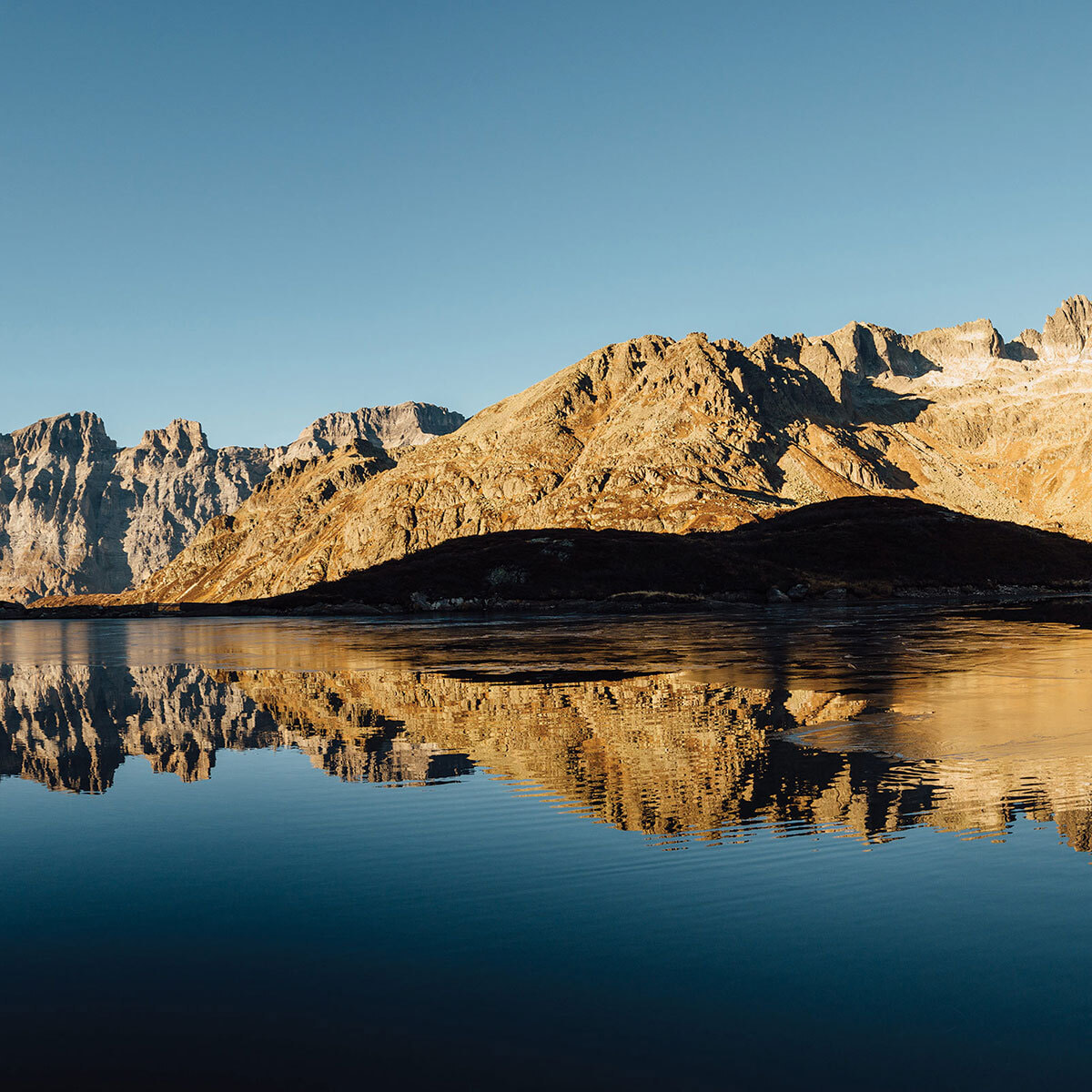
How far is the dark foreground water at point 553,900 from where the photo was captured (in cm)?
880

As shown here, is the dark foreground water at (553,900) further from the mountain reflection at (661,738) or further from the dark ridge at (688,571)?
the dark ridge at (688,571)

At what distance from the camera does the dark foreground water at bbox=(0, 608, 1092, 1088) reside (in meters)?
8.80

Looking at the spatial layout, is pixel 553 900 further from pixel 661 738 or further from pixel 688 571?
pixel 688 571

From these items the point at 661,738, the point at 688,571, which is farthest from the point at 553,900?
the point at 688,571

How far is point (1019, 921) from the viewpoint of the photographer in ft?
38.3

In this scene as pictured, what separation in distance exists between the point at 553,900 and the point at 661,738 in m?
13.4

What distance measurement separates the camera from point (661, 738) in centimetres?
2591

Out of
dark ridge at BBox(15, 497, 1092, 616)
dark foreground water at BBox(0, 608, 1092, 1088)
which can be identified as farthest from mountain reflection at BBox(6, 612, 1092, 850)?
dark ridge at BBox(15, 497, 1092, 616)

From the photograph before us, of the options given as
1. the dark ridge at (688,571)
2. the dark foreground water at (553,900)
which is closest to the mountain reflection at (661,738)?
the dark foreground water at (553,900)

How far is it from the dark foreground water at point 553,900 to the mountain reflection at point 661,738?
0.19m

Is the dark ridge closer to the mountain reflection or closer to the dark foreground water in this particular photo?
the mountain reflection

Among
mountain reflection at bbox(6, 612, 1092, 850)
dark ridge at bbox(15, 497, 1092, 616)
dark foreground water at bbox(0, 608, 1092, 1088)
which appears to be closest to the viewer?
dark foreground water at bbox(0, 608, 1092, 1088)

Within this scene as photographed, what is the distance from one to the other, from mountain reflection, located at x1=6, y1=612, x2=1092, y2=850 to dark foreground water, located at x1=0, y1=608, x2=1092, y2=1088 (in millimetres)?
186

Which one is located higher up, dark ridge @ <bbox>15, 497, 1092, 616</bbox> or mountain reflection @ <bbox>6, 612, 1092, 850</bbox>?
dark ridge @ <bbox>15, 497, 1092, 616</bbox>
